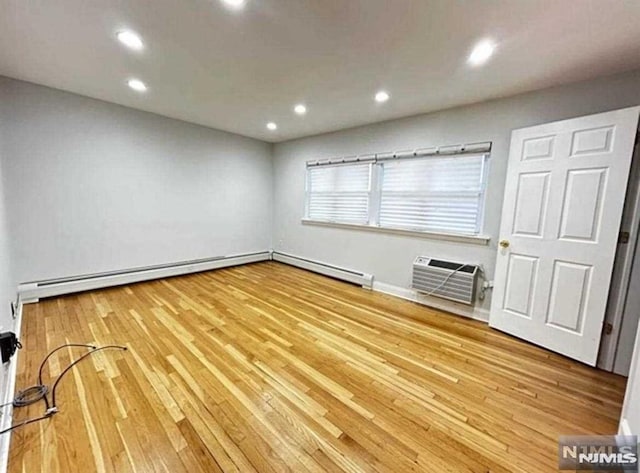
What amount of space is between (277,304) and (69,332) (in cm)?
202

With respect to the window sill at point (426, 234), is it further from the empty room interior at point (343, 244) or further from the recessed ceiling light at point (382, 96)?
the recessed ceiling light at point (382, 96)

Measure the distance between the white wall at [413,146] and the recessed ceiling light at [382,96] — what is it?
697 millimetres

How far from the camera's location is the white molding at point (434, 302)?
3.11 metres

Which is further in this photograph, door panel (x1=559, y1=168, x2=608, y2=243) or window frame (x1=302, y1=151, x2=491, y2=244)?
window frame (x1=302, y1=151, x2=491, y2=244)

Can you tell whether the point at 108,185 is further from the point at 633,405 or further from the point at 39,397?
the point at 633,405

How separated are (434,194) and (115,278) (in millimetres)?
4432

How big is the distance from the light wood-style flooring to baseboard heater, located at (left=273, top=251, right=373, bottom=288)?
38.8 inches

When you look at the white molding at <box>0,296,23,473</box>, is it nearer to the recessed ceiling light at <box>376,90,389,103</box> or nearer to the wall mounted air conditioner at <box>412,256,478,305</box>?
the wall mounted air conditioner at <box>412,256,478,305</box>

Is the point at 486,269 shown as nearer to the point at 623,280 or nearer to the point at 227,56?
the point at 623,280

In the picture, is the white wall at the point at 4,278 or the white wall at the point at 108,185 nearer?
the white wall at the point at 4,278

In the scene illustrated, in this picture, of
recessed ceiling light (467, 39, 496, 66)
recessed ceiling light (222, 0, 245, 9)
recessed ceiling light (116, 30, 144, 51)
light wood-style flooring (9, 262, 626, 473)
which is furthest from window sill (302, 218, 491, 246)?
recessed ceiling light (116, 30, 144, 51)

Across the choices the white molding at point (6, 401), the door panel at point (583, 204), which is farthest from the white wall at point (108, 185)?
the door panel at point (583, 204)

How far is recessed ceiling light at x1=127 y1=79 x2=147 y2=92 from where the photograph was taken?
9.20 ft

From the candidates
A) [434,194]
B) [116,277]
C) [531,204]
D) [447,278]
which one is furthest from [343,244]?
[116,277]
